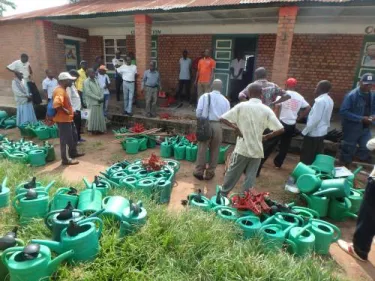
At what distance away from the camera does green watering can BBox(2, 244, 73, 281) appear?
164cm

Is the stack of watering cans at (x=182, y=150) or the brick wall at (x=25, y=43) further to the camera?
the brick wall at (x=25, y=43)

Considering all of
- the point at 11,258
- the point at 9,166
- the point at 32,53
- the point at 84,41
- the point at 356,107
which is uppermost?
the point at 84,41

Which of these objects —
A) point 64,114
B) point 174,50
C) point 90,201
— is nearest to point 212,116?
point 90,201

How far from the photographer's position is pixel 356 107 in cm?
439

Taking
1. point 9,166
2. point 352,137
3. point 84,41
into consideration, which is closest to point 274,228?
point 352,137

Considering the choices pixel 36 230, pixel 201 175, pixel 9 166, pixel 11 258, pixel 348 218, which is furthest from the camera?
pixel 201 175

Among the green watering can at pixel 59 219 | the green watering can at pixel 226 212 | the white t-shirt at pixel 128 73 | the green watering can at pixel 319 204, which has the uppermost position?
the white t-shirt at pixel 128 73

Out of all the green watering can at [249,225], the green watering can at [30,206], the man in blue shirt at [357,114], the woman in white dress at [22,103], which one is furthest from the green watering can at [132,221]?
the woman in white dress at [22,103]

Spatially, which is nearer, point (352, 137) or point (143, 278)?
point (143, 278)

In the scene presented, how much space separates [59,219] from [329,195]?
3.31 metres

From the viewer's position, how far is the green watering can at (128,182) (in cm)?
348

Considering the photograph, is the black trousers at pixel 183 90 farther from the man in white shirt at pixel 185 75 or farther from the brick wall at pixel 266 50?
the brick wall at pixel 266 50

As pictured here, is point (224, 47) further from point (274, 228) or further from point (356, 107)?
point (274, 228)

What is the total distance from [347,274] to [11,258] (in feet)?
10.1
